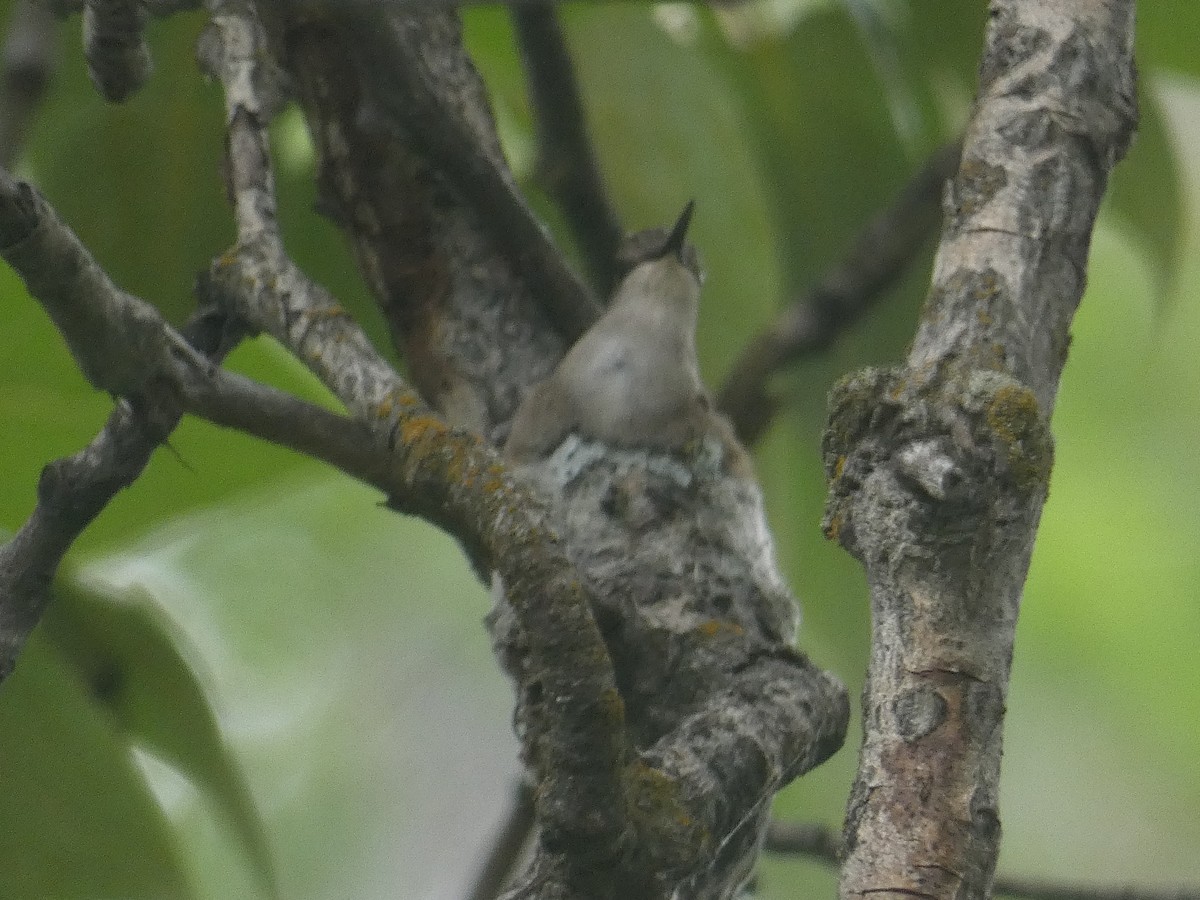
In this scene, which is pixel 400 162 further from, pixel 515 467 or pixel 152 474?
pixel 152 474

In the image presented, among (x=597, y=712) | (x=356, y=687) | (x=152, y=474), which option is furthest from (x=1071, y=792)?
(x=597, y=712)

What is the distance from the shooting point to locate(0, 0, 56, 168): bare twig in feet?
3.24

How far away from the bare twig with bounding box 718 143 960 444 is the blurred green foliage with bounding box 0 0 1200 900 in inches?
2.4

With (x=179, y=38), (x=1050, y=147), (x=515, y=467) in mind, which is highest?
(x=179, y=38)

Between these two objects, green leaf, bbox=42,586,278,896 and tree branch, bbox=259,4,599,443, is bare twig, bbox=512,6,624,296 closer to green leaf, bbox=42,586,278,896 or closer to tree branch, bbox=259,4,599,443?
tree branch, bbox=259,4,599,443

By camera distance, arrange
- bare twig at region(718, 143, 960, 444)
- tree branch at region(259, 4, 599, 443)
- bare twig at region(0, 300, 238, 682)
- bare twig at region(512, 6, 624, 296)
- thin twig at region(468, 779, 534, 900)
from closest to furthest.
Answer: bare twig at region(0, 300, 238, 682) < tree branch at region(259, 4, 599, 443) < thin twig at region(468, 779, 534, 900) < bare twig at region(512, 6, 624, 296) < bare twig at region(718, 143, 960, 444)

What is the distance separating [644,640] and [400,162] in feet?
1.29

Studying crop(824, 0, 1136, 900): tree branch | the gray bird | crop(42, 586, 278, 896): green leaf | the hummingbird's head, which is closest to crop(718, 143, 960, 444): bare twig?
the hummingbird's head

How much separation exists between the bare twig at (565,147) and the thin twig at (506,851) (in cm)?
44

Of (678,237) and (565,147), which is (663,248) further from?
(565,147)

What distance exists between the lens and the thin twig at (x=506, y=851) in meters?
1.14

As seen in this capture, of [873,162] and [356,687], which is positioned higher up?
[873,162]

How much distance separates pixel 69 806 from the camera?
35.2 inches

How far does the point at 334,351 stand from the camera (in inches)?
28.7
